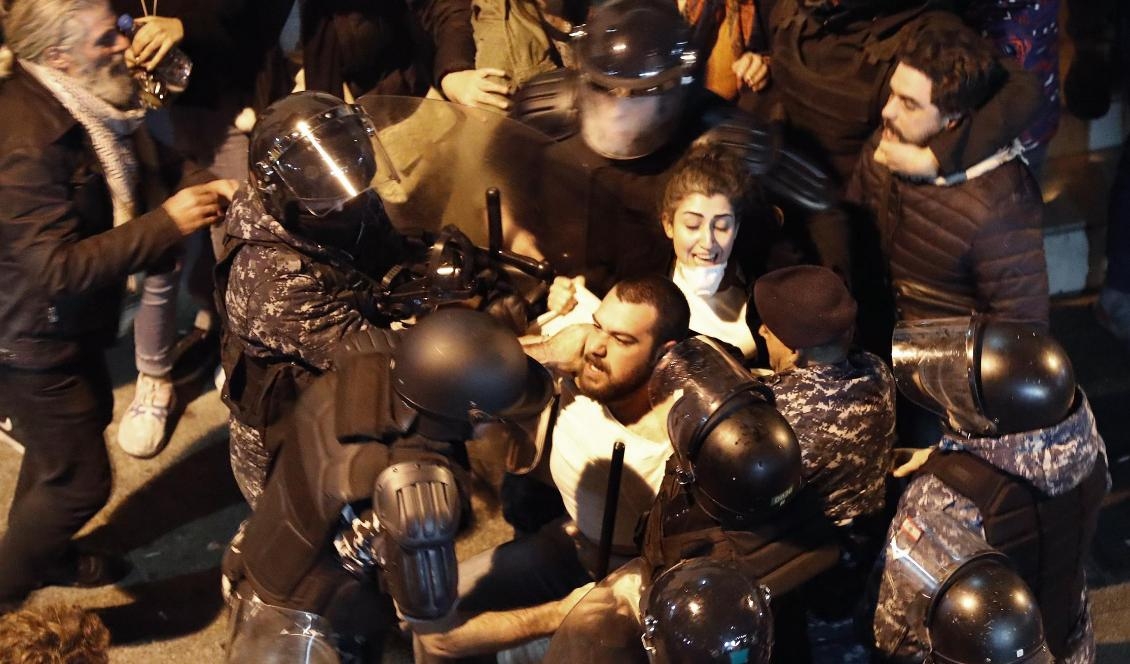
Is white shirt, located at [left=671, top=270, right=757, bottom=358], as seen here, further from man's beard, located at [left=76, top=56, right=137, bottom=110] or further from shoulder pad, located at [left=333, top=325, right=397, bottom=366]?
man's beard, located at [left=76, top=56, right=137, bottom=110]

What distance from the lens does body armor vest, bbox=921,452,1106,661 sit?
2.06m

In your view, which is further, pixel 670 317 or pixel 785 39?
pixel 785 39

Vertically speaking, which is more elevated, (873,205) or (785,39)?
(785,39)

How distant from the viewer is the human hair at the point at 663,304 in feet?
8.09

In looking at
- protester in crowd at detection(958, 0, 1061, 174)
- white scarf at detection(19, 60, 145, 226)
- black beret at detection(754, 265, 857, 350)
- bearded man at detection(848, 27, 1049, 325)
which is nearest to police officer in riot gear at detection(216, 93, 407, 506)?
white scarf at detection(19, 60, 145, 226)

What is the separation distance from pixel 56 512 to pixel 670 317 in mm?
1764

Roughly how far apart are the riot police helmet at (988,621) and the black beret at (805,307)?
0.58 m

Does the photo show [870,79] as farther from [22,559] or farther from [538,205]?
[22,559]

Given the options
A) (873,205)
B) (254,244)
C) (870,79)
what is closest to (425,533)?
(254,244)

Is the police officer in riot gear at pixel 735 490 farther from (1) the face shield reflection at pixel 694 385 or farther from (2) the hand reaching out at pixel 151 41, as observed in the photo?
(2) the hand reaching out at pixel 151 41

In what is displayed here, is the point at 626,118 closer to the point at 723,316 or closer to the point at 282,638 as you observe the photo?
the point at 723,316

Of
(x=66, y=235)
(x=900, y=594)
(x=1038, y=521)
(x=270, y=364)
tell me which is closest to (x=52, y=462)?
(x=66, y=235)

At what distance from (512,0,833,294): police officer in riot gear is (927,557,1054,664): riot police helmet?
3.88 ft

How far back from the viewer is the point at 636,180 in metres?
2.94
